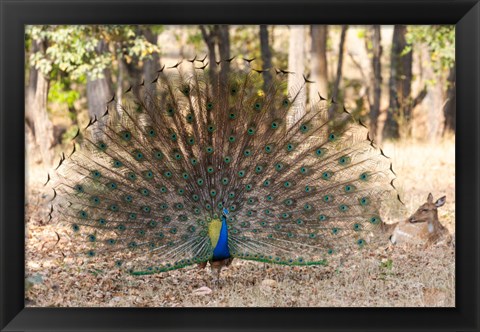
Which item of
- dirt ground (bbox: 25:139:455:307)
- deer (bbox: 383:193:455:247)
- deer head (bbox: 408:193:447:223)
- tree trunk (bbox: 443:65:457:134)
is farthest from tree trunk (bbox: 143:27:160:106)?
deer head (bbox: 408:193:447:223)

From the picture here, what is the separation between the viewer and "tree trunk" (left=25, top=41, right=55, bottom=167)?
42.2 ft

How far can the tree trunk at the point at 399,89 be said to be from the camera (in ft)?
57.4

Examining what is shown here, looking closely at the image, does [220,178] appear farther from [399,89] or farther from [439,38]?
[399,89]

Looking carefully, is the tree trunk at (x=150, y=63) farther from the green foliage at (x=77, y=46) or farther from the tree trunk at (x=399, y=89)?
the tree trunk at (x=399, y=89)

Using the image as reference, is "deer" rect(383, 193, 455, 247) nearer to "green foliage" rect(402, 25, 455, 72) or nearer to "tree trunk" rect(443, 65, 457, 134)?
"green foliage" rect(402, 25, 455, 72)

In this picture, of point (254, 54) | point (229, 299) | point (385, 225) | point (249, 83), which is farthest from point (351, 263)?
point (254, 54)

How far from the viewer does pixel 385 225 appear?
730 centimetres
